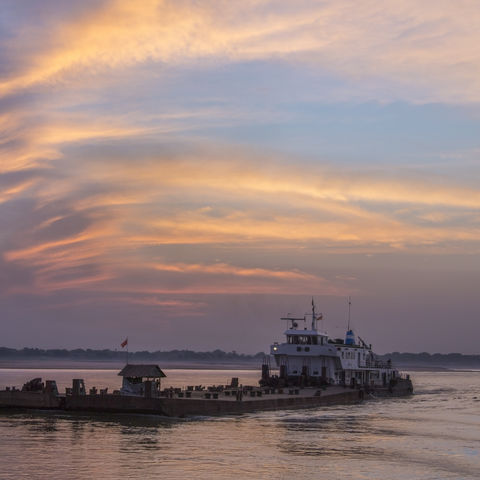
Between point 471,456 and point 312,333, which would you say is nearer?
point 471,456

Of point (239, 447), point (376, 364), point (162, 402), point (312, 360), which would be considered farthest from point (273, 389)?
point (239, 447)

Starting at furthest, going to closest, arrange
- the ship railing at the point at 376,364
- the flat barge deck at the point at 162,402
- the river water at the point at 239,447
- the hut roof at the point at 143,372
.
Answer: the ship railing at the point at 376,364, the hut roof at the point at 143,372, the flat barge deck at the point at 162,402, the river water at the point at 239,447

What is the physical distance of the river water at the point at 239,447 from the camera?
131 feet

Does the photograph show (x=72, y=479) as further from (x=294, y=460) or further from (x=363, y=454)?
(x=363, y=454)

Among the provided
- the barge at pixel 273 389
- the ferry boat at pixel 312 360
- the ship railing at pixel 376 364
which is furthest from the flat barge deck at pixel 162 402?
the ship railing at pixel 376 364

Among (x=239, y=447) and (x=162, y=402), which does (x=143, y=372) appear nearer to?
(x=162, y=402)

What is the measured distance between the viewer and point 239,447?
157 feet

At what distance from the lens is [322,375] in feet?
305

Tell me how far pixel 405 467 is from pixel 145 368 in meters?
26.5

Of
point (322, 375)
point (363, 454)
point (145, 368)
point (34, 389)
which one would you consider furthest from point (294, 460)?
point (322, 375)

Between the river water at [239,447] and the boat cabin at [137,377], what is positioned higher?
the boat cabin at [137,377]

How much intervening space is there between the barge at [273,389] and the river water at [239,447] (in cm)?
125

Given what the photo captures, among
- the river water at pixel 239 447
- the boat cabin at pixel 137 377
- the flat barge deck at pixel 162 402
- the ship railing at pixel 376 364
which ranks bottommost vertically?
the river water at pixel 239 447

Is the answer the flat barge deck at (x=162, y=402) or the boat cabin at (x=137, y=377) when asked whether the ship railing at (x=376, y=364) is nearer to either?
the flat barge deck at (x=162, y=402)
